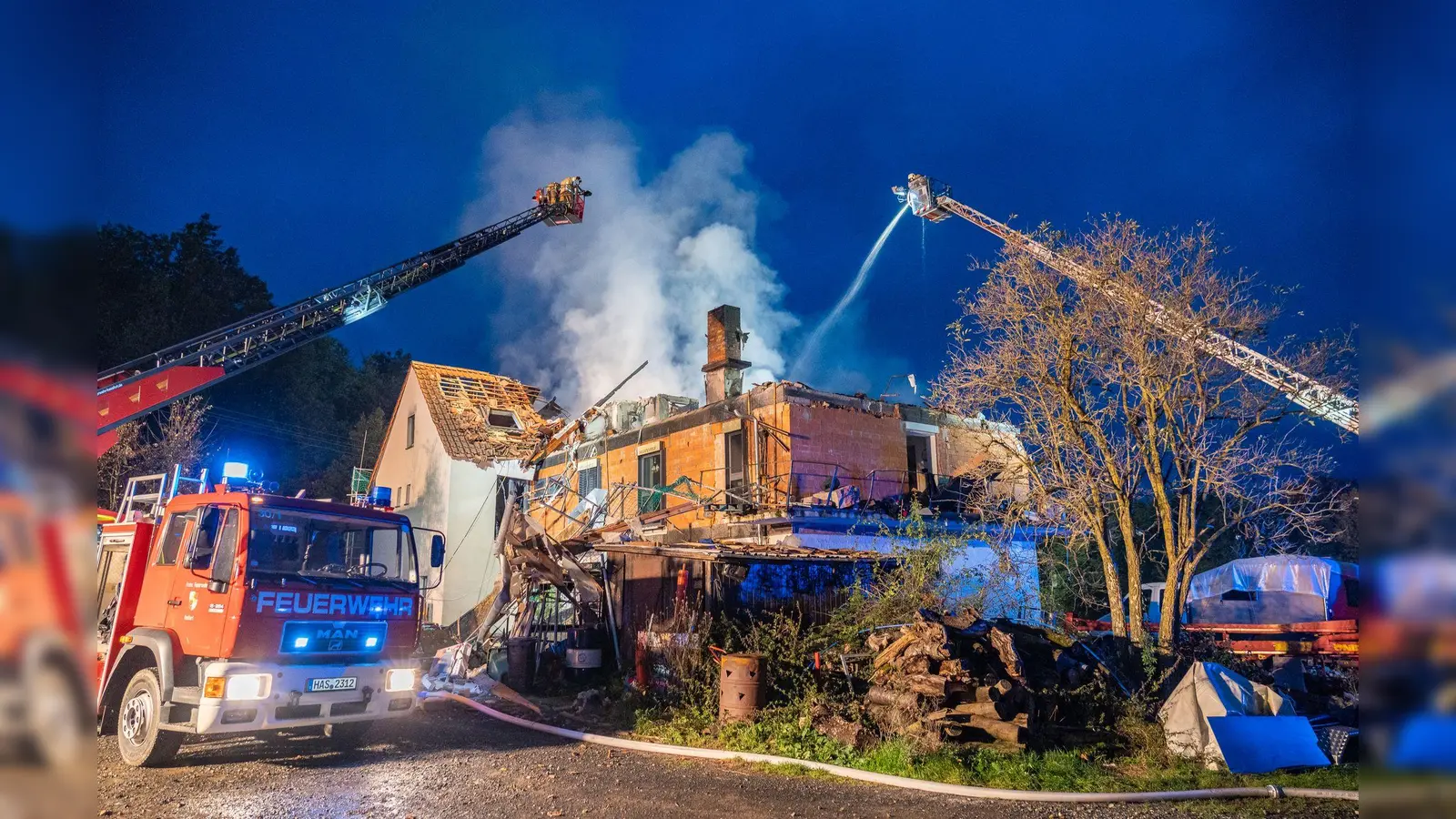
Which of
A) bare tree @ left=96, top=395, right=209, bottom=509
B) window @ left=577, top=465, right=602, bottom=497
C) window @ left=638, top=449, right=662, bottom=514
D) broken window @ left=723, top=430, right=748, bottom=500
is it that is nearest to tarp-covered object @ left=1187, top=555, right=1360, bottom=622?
broken window @ left=723, top=430, right=748, bottom=500

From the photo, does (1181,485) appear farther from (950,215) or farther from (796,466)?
(950,215)

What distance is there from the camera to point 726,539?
2069 cm

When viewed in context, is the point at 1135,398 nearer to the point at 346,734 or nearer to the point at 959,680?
the point at 959,680

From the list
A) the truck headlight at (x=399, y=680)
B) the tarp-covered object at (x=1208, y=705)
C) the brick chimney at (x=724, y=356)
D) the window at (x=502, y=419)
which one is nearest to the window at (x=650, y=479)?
the brick chimney at (x=724, y=356)

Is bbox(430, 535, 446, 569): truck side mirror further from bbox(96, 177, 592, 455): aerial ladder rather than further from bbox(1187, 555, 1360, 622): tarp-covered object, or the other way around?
bbox(1187, 555, 1360, 622): tarp-covered object

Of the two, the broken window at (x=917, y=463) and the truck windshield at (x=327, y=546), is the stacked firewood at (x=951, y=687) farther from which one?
the broken window at (x=917, y=463)

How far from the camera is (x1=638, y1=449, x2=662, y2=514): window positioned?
24.2 meters

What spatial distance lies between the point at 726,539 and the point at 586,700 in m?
7.27

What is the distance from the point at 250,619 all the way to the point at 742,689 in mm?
6171

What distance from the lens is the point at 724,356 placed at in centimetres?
2408

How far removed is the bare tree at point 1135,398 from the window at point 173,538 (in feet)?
38.2
